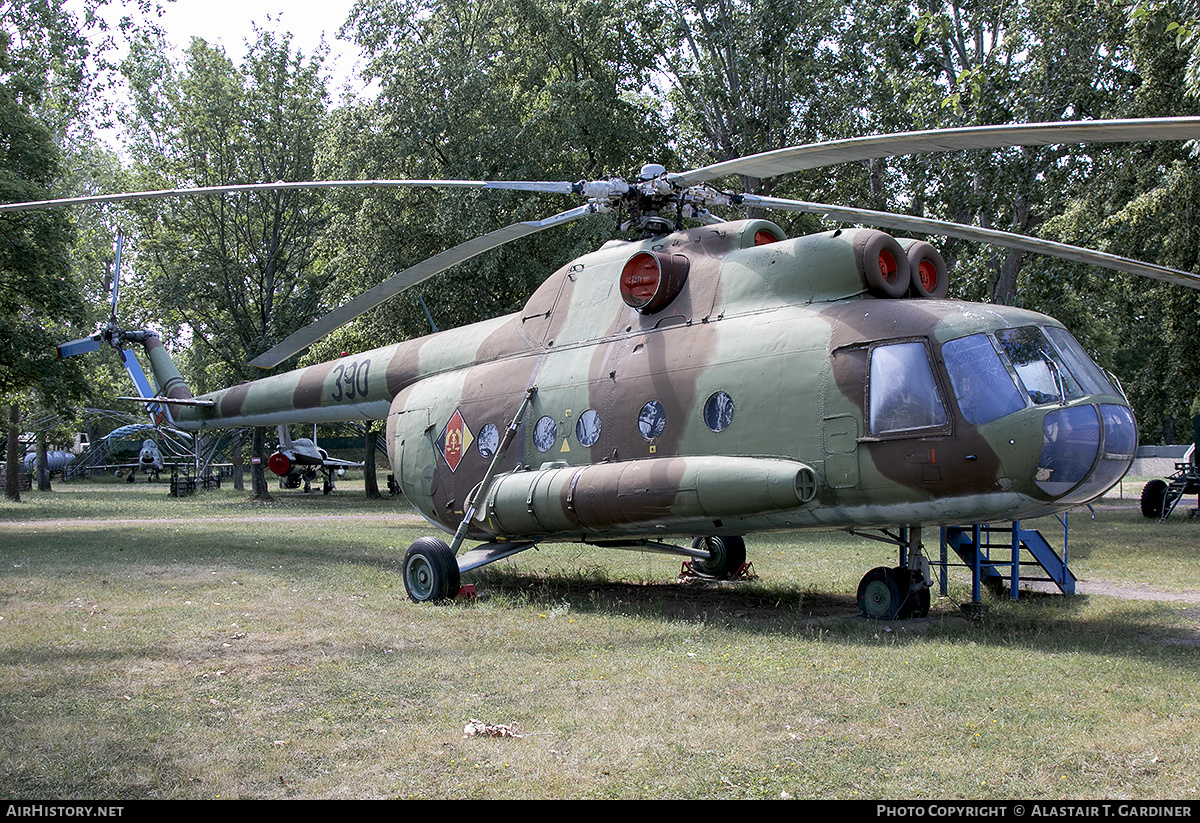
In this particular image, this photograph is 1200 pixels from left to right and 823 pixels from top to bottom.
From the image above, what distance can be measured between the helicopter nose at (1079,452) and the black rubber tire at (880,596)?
210 cm

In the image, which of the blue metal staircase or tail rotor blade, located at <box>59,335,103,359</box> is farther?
tail rotor blade, located at <box>59,335,103,359</box>

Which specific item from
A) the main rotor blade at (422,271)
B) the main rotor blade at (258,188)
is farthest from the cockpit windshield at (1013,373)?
the main rotor blade at (258,188)

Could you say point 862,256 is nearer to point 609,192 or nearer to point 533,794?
point 609,192

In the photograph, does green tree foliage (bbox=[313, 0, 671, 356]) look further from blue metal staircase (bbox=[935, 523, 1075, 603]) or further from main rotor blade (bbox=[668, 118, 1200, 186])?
main rotor blade (bbox=[668, 118, 1200, 186])

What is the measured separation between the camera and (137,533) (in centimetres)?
2003

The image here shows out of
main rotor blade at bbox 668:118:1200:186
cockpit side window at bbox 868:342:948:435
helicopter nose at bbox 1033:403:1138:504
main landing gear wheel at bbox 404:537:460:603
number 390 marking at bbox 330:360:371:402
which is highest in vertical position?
main rotor blade at bbox 668:118:1200:186

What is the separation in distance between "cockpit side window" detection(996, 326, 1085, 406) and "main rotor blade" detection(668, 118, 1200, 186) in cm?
188

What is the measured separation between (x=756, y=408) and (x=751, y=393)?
0.56 feet

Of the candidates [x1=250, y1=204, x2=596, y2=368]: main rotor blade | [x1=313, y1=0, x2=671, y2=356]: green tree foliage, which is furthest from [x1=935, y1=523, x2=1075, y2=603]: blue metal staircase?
[x1=313, y1=0, x2=671, y2=356]: green tree foliage

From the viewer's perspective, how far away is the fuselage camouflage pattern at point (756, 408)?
8398 millimetres

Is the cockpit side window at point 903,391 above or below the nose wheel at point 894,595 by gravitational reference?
above

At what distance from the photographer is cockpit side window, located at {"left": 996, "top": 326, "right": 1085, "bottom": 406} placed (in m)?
8.34

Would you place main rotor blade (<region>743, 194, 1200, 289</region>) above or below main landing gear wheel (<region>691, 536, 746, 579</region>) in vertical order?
above

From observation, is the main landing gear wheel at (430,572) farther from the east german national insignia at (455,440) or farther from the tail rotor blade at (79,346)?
the tail rotor blade at (79,346)
